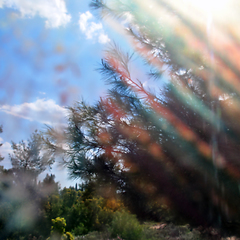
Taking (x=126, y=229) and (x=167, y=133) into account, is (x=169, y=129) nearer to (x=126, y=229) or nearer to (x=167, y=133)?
(x=167, y=133)

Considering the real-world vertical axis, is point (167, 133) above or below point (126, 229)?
above

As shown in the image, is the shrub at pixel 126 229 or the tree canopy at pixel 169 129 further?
the shrub at pixel 126 229

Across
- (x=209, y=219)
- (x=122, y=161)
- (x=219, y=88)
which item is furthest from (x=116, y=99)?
(x=209, y=219)

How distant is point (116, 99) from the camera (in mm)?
2689

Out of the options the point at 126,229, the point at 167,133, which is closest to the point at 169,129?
the point at 167,133

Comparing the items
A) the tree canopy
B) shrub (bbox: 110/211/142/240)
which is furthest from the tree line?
shrub (bbox: 110/211/142/240)

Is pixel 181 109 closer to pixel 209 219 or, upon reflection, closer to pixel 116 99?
pixel 116 99

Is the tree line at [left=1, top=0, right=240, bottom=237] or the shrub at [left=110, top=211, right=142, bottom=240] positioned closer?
the tree line at [left=1, top=0, right=240, bottom=237]

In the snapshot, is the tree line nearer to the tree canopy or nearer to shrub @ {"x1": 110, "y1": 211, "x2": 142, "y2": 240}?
the tree canopy

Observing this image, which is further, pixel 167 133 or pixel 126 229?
pixel 126 229

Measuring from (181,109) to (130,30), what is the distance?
1612mm

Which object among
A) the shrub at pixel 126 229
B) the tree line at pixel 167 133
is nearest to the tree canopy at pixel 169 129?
the tree line at pixel 167 133

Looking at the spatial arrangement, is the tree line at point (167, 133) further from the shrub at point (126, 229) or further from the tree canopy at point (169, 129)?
the shrub at point (126, 229)

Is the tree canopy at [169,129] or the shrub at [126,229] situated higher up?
the tree canopy at [169,129]
